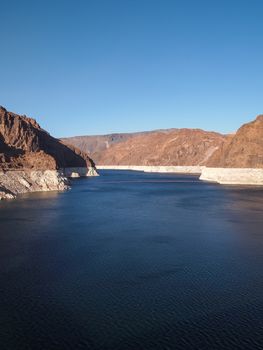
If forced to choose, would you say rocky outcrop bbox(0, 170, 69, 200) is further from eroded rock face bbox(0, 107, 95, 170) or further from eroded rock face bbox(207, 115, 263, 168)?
eroded rock face bbox(207, 115, 263, 168)

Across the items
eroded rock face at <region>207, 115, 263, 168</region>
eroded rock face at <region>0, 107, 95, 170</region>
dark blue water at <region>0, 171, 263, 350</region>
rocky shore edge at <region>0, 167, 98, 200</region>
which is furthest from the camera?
eroded rock face at <region>207, 115, 263, 168</region>

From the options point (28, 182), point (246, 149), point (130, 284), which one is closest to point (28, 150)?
point (28, 182)

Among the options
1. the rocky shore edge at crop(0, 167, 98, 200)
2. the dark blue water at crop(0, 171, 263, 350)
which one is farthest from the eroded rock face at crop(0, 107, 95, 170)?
the dark blue water at crop(0, 171, 263, 350)

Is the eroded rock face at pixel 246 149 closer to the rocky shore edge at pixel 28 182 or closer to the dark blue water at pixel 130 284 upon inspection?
the rocky shore edge at pixel 28 182

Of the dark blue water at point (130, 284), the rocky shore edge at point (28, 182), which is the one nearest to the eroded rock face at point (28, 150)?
the rocky shore edge at point (28, 182)

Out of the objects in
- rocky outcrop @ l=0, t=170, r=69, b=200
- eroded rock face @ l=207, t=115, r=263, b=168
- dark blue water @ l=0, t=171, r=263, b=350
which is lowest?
dark blue water @ l=0, t=171, r=263, b=350

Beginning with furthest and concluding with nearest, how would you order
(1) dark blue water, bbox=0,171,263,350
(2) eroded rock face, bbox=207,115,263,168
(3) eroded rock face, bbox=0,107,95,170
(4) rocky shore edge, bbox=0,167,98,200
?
1. (2) eroded rock face, bbox=207,115,263,168
2. (3) eroded rock face, bbox=0,107,95,170
3. (4) rocky shore edge, bbox=0,167,98,200
4. (1) dark blue water, bbox=0,171,263,350

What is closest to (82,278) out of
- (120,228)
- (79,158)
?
(120,228)
